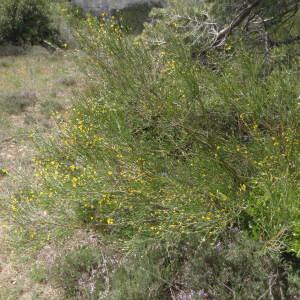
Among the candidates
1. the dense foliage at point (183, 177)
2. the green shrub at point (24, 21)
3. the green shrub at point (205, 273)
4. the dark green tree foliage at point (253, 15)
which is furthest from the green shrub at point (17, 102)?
the green shrub at point (24, 21)

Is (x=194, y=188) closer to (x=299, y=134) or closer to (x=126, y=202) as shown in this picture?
(x=126, y=202)

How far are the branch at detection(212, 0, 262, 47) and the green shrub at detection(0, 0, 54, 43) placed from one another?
9.20 meters

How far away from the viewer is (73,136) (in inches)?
140

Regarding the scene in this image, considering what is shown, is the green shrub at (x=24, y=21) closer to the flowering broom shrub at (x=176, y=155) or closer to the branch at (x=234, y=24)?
the branch at (x=234, y=24)

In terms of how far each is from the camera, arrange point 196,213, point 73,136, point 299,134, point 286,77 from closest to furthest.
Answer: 1. point 196,213
2. point 299,134
3. point 286,77
4. point 73,136

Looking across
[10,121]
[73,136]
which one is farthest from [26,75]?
[73,136]

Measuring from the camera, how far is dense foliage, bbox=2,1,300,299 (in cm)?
260

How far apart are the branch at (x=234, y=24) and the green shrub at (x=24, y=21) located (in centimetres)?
Result: 920

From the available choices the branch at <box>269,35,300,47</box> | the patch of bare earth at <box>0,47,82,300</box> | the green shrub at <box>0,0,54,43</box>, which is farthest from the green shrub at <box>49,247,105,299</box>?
the green shrub at <box>0,0,54,43</box>

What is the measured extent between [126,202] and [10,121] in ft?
14.7

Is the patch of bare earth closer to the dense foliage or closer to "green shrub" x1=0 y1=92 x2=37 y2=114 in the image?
"green shrub" x1=0 y1=92 x2=37 y2=114

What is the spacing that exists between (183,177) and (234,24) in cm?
221

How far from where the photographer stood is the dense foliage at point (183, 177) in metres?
2.60

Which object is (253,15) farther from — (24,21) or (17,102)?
(24,21)
